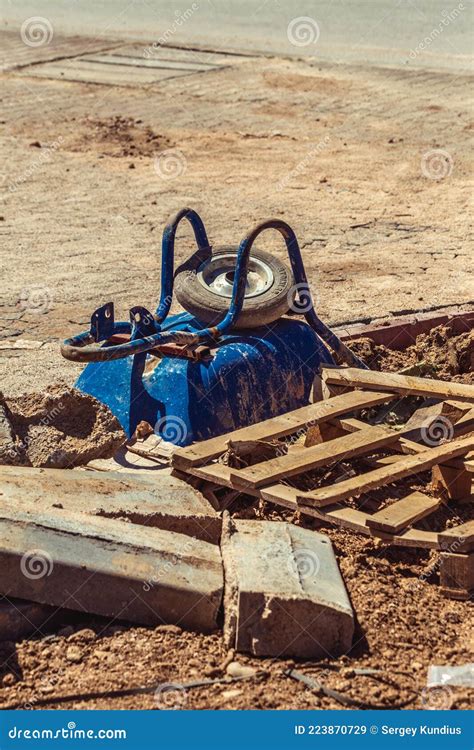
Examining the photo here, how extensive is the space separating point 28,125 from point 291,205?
4.33 meters

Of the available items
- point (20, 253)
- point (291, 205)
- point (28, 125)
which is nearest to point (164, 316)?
point (20, 253)

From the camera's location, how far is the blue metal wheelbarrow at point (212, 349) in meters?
5.75

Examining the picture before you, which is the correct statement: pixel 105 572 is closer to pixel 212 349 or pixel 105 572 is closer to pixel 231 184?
pixel 212 349

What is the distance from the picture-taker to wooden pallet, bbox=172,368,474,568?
4.70 m

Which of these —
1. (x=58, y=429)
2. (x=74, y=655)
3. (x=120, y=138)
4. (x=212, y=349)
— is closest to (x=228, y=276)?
(x=212, y=349)

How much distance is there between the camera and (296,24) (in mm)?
19172

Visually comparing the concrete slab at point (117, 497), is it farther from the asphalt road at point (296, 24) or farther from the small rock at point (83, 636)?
the asphalt road at point (296, 24)

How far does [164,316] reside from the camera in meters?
6.17

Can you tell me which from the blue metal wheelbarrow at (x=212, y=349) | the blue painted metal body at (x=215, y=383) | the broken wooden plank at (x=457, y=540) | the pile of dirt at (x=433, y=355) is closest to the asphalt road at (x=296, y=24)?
the pile of dirt at (x=433, y=355)

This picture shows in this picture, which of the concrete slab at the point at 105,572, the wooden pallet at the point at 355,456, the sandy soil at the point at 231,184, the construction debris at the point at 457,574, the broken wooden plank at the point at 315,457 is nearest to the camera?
the concrete slab at the point at 105,572

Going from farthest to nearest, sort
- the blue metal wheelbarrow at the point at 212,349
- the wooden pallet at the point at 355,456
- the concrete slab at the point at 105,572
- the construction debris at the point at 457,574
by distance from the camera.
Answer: the blue metal wheelbarrow at the point at 212,349 < the wooden pallet at the point at 355,456 < the construction debris at the point at 457,574 < the concrete slab at the point at 105,572

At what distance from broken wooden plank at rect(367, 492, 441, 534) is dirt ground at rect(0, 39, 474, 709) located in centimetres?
22

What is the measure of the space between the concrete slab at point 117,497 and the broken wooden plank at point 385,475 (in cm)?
45

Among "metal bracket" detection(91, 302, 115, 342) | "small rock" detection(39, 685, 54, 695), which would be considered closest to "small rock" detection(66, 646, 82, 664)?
"small rock" detection(39, 685, 54, 695)
